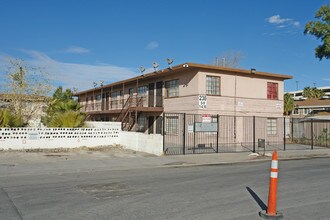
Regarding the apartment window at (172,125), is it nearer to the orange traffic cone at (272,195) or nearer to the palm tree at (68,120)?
the palm tree at (68,120)

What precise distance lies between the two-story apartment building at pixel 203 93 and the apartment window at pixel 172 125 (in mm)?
620

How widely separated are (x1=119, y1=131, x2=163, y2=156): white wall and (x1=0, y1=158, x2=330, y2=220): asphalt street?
5850 millimetres

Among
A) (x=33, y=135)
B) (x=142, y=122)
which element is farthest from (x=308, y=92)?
(x=33, y=135)

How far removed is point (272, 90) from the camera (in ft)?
89.9

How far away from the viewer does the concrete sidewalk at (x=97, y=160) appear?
12.5 meters

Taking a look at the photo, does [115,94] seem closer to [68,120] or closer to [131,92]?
[131,92]

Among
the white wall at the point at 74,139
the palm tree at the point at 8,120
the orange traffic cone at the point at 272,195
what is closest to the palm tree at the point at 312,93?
the white wall at the point at 74,139

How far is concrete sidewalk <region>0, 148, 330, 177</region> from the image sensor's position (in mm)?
12508

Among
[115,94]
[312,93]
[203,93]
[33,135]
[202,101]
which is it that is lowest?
[33,135]

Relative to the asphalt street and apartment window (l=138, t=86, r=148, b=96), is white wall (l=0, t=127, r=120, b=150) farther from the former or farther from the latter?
apartment window (l=138, t=86, r=148, b=96)

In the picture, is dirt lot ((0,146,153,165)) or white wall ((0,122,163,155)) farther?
white wall ((0,122,163,155))

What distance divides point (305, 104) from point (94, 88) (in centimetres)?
3535

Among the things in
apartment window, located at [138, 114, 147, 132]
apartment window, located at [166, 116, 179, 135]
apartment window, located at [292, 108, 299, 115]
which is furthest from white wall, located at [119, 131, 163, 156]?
apartment window, located at [292, 108, 299, 115]

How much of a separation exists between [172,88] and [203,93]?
3687 mm
